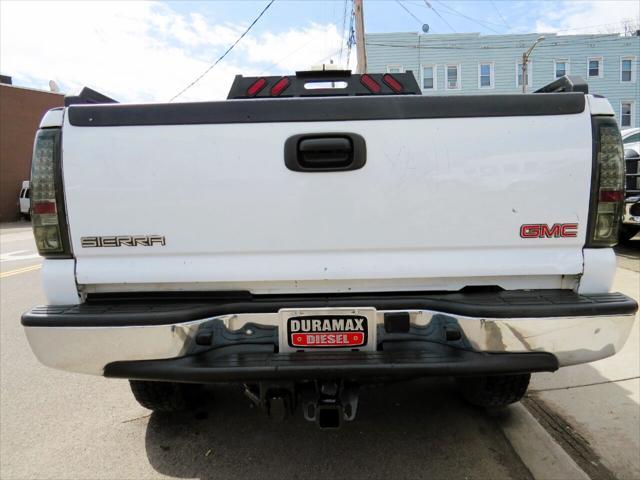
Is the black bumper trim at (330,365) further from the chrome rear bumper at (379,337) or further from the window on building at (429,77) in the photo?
the window on building at (429,77)

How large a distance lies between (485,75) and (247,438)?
27.2 m

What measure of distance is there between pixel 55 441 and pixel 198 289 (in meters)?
1.60

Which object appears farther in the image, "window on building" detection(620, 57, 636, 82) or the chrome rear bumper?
"window on building" detection(620, 57, 636, 82)

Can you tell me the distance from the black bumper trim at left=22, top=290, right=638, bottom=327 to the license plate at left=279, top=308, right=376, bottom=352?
0.15 feet

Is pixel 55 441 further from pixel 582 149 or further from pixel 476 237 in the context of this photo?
pixel 582 149

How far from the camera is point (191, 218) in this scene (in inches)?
80.4

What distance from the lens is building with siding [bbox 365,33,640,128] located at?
25.3 meters

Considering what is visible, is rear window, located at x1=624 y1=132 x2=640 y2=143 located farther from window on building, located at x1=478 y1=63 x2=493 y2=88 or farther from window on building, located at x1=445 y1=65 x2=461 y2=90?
window on building, located at x1=478 y1=63 x2=493 y2=88

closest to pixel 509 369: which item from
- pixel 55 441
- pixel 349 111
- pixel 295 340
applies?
pixel 295 340

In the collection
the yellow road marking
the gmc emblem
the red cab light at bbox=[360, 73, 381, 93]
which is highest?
the red cab light at bbox=[360, 73, 381, 93]

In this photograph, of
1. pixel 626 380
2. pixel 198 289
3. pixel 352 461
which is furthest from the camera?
pixel 626 380

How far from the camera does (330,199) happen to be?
80.7 inches

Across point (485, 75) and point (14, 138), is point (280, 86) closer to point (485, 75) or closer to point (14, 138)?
point (485, 75)

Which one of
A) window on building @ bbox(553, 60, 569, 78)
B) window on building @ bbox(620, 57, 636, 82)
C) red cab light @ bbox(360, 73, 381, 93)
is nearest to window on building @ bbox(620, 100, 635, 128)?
window on building @ bbox(620, 57, 636, 82)
